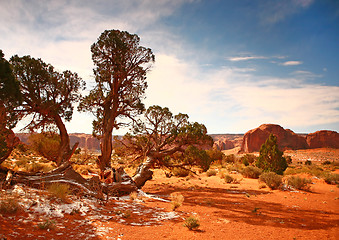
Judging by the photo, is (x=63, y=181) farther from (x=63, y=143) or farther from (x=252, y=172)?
(x=252, y=172)

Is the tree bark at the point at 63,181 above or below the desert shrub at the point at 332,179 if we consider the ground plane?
above

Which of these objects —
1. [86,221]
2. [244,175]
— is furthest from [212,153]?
[86,221]

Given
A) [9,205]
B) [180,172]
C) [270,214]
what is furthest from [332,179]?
[9,205]

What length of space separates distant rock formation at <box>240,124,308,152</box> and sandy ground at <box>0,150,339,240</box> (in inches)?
3383

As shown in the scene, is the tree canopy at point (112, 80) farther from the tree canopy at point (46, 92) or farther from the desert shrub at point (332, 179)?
the desert shrub at point (332, 179)

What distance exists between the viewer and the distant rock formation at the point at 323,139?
8488 centimetres

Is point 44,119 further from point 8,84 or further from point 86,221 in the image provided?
point 86,221

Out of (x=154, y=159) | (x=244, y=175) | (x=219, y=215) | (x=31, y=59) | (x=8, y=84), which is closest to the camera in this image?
(x=8, y=84)

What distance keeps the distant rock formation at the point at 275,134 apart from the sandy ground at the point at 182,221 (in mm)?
85931

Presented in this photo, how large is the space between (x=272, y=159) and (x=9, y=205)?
2137 cm

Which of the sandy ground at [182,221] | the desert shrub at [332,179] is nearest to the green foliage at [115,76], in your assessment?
the sandy ground at [182,221]

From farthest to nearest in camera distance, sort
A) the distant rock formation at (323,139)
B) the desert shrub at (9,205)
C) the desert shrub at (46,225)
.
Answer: the distant rock formation at (323,139), the desert shrub at (9,205), the desert shrub at (46,225)

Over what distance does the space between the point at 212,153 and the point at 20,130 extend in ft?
103

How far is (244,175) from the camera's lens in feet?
72.3
